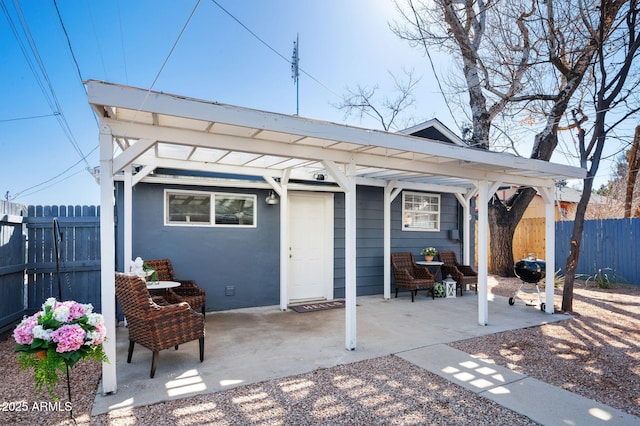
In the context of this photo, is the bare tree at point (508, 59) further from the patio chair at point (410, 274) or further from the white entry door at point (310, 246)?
the white entry door at point (310, 246)

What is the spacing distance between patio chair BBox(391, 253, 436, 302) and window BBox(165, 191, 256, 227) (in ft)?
9.85

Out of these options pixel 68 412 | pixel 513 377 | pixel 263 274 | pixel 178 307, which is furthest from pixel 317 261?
pixel 68 412

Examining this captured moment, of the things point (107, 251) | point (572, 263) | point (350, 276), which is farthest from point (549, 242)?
point (107, 251)

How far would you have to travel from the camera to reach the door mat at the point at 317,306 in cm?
640

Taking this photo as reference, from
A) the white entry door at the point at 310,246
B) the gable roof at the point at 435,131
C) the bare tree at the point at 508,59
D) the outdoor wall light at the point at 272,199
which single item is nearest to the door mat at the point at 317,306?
the white entry door at the point at 310,246

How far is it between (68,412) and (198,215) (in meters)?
3.65

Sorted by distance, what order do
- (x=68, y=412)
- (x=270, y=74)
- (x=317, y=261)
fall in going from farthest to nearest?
(x=270, y=74), (x=317, y=261), (x=68, y=412)

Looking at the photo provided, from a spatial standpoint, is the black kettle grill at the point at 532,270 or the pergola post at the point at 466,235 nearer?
the black kettle grill at the point at 532,270

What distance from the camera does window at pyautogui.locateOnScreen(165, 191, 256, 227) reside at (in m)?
6.04

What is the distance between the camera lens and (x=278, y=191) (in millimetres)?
6199

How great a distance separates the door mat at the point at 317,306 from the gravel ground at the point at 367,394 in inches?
99.1

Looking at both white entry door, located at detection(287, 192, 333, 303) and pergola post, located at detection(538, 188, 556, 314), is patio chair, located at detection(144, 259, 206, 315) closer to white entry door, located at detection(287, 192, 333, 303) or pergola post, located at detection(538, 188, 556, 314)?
white entry door, located at detection(287, 192, 333, 303)

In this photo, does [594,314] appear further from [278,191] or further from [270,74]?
[270,74]

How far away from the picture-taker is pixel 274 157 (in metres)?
5.08
